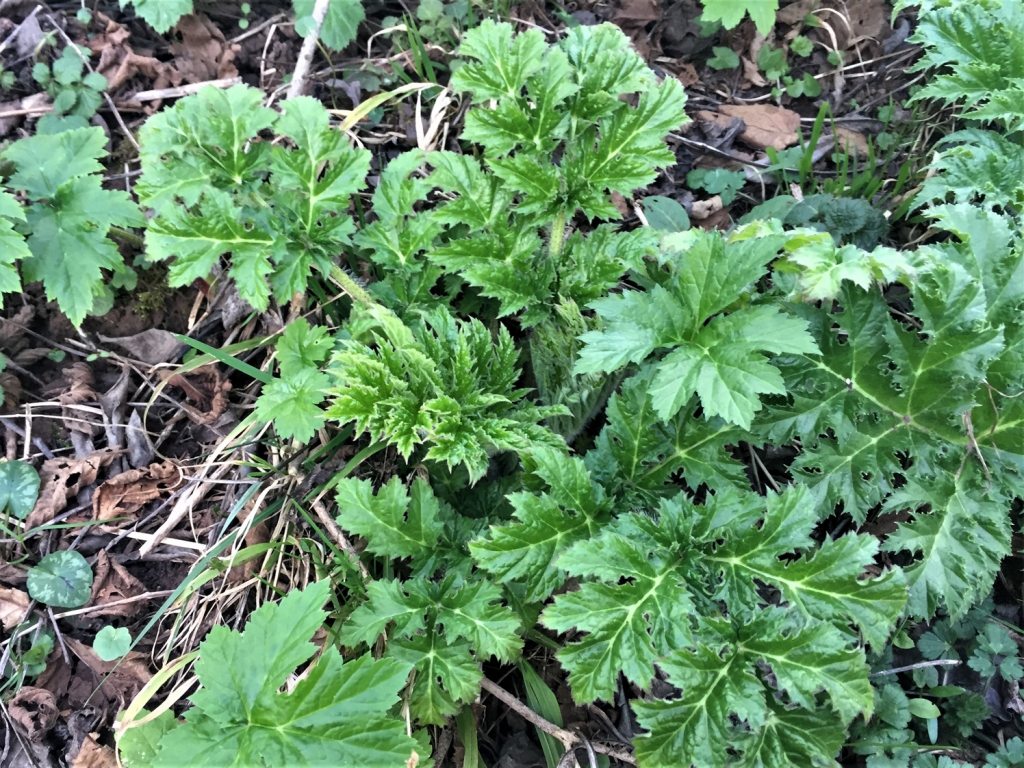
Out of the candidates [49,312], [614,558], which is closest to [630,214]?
[614,558]

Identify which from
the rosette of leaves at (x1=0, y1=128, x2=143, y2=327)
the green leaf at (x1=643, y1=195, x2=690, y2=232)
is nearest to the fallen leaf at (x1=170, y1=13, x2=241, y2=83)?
the rosette of leaves at (x1=0, y1=128, x2=143, y2=327)

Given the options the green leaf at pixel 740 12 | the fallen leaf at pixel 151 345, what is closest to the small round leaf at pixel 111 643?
the fallen leaf at pixel 151 345

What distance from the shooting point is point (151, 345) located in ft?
10.6

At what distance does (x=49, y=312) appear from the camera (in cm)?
325

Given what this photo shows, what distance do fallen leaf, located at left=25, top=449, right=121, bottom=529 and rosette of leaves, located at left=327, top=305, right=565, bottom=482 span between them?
1.45 metres

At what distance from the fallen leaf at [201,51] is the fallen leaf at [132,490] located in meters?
2.09

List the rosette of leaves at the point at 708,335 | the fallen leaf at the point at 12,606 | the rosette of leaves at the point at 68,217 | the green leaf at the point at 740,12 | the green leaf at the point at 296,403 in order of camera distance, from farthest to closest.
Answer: the green leaf at the point at 740,12
the rosette of leaves at the point at 68,217
the fallen leaf at the point at 12,606
the green leaf at the point at 296,403
the rosette of leaves at the point at 708,335

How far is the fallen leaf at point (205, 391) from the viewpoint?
10.2ft

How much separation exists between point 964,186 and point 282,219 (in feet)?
8.75

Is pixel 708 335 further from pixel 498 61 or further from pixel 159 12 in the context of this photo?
pixel 159 12

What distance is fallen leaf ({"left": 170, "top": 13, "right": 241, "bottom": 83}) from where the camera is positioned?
3600 millimetres

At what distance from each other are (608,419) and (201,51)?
3.06m

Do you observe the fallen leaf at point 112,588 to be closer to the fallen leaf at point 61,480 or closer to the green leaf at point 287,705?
the fallen leaf at point 61,480

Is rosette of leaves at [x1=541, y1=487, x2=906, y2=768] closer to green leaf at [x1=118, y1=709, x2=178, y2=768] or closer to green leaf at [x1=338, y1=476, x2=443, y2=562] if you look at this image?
green leaf at [x1=338, y1=476, x2=443, y2=562]
